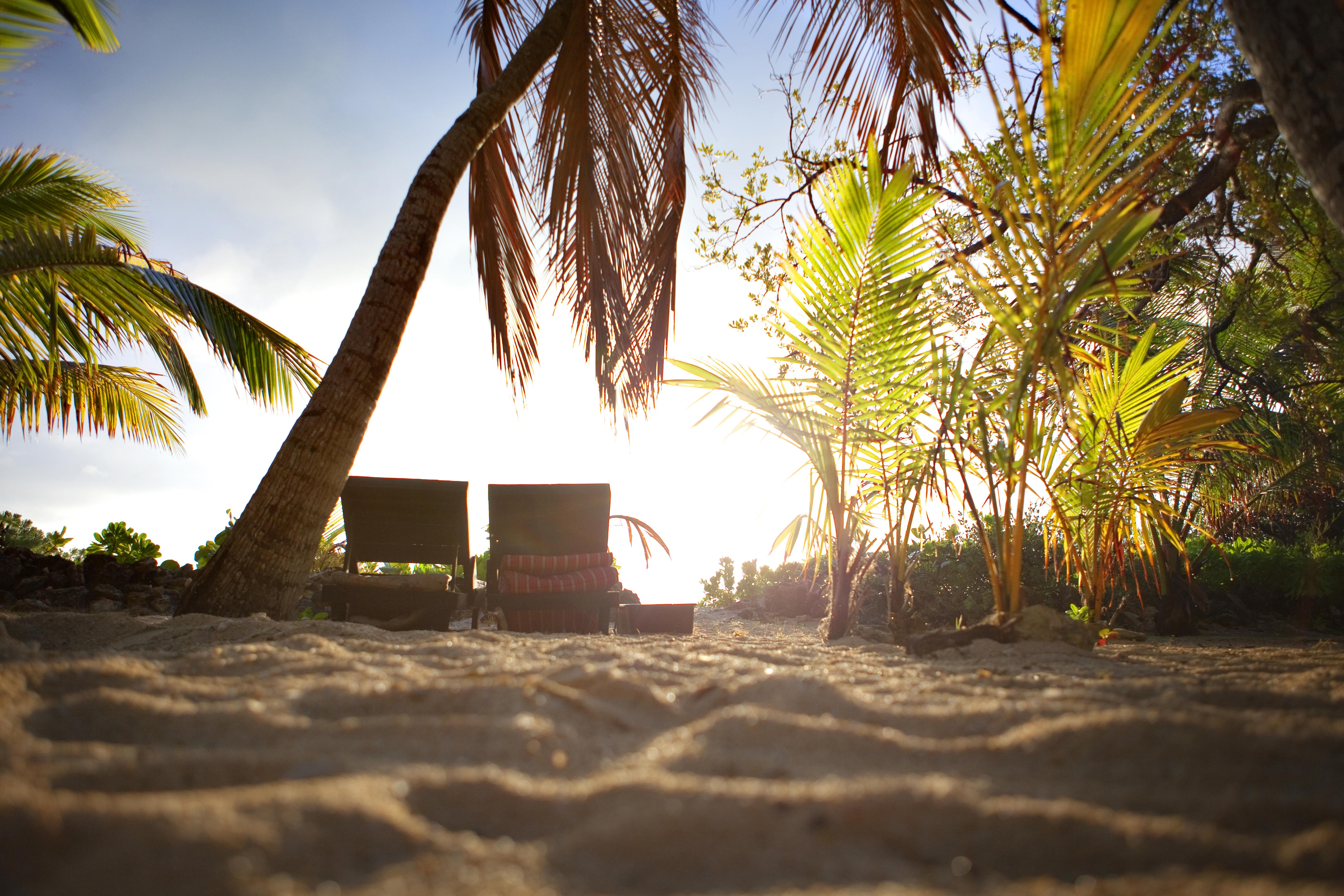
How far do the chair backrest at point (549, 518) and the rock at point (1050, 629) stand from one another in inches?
120

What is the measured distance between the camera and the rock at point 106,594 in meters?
4.56

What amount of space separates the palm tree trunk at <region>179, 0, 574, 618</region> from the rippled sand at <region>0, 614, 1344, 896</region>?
3.54 ft

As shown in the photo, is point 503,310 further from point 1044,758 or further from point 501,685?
point 1044,758

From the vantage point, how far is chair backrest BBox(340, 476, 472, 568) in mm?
4535

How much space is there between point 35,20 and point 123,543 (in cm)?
455

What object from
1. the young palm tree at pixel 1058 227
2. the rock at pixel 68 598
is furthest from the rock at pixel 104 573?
the young palm tree at pixel 1058 227

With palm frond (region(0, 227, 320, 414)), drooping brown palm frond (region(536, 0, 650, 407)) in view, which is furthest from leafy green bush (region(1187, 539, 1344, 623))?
palm frond (region(0, 227, 320, 414))

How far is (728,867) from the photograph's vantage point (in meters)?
0.71

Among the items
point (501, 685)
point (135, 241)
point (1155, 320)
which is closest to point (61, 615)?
point (501, 685)

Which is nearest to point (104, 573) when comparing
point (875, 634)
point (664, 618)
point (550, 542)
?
point (550, 542)

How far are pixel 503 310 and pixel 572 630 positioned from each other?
2.26 m

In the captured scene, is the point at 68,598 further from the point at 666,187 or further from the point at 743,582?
the point at 743,582

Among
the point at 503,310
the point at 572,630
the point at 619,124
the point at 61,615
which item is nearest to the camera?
the point at 61,615

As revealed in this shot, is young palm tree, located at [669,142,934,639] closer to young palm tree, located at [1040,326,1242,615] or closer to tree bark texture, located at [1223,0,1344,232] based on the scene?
young palm tree, located at [1040,326,1242,615]
